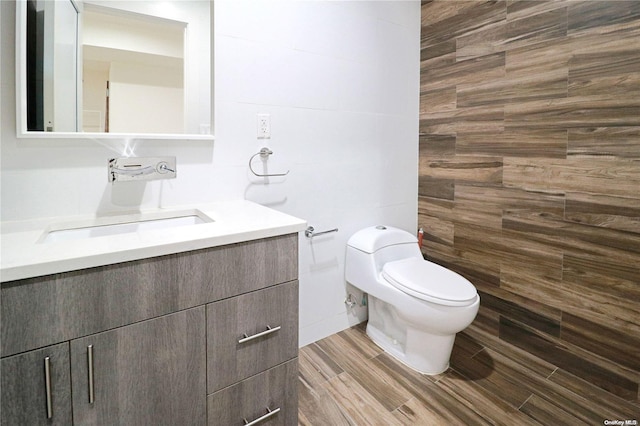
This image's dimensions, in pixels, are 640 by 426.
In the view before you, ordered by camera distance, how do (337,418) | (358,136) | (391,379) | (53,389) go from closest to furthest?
(53,389) → (337,418) → (391,379) → (358,136)

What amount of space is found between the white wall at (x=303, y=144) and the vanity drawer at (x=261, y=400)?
0.69 meters

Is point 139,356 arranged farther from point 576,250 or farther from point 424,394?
point 576,250

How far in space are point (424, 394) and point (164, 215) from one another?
4.66 ft

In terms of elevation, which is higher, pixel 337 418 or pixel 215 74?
pixel 215 74

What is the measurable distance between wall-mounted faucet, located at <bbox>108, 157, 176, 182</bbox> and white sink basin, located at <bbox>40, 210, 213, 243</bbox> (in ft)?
0.57

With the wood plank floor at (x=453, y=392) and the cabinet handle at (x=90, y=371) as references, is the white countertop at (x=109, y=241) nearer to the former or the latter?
the cabinet handle at (x=90, y=371)

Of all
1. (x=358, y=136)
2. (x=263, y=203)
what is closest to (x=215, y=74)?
(x=263, y=203)

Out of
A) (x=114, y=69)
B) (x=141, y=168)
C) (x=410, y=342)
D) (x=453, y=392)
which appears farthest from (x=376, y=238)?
(x=114, y=69)

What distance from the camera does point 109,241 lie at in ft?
3.04

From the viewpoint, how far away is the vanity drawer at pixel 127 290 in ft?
2.51

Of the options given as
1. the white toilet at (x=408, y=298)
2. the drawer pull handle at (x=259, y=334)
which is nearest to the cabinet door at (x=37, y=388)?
the drawer pull handle at (x=259, y=334)

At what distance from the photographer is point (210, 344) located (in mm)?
1035

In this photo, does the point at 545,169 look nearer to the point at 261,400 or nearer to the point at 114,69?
the point at 261,400

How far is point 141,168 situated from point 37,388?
2.43 ft
